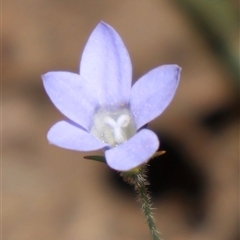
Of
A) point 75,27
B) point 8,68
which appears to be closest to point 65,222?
point 8,68

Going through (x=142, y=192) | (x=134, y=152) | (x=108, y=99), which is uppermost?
(x=108, y=99)

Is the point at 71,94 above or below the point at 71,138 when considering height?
above

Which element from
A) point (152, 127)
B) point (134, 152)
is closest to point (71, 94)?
point (134, 152)

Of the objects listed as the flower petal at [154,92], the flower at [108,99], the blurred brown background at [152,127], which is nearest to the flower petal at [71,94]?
the flower at [108,99]

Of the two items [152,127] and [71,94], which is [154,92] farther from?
[152,127]

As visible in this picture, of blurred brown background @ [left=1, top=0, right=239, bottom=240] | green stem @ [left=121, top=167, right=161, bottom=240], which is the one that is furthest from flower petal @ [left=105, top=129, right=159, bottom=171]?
blurred brown background @ [left=1, top=0, right=239, bottom=240]

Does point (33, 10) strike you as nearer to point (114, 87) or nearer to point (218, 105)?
point (218, 105)

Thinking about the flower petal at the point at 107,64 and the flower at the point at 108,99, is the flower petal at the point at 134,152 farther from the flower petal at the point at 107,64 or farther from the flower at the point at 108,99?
the flower petal at the point at 107,64

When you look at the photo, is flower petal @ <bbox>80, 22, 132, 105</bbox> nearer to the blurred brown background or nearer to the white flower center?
the white flower center
